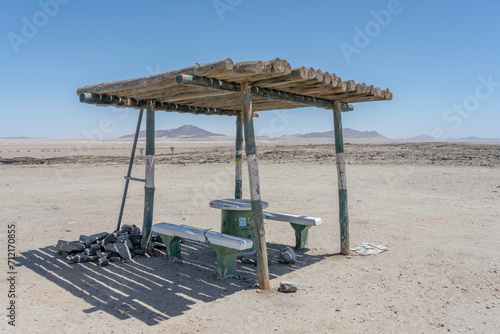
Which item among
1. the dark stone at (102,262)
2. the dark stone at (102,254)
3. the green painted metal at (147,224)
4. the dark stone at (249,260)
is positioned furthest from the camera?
the green painted metal at (147,224)

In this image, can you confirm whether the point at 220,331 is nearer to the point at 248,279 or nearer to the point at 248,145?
the point at 248,279

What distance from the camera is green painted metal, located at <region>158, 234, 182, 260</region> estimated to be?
675 cm

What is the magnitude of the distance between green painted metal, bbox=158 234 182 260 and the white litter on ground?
10.2 ft

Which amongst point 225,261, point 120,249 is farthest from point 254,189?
point 120,249

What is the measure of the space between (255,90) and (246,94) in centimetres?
28

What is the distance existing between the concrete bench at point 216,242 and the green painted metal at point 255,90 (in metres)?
2.02

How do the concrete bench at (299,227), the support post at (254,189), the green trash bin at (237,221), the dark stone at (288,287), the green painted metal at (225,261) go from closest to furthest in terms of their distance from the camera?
the dark stone at (288,287)
the support post at (254,189)
the green painted metal at (225,261)
the green trash bin at (237,221)
the concrete bench at (299,227)

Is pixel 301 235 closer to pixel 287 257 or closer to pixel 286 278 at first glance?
pixel 287 257

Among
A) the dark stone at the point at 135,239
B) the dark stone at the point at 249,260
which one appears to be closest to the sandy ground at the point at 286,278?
the dark stone at the point at 249,260

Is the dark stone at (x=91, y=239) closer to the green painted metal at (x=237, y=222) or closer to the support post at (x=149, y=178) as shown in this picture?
the support post at (x=149, y=178)

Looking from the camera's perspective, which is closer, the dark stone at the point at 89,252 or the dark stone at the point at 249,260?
the dark stone at the point at 249,260

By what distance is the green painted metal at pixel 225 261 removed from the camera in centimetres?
587

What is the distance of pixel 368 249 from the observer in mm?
7484

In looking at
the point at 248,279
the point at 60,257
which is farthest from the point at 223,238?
the point at 60,257
